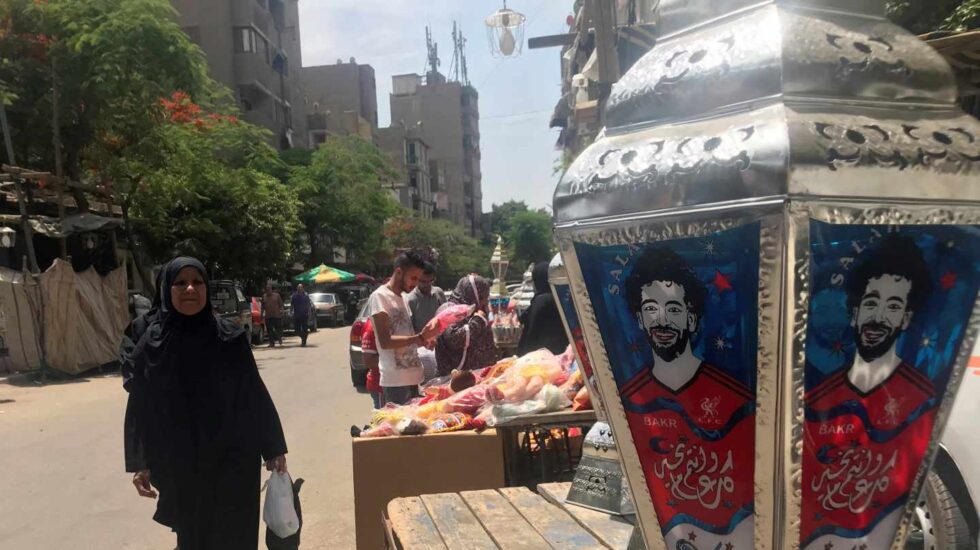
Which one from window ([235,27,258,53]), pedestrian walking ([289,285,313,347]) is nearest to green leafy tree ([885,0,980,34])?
pedestrian walking ([289,285,313,347])

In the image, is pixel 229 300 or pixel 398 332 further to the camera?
pixel 229 300

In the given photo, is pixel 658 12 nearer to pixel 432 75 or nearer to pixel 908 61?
pixel 908 61

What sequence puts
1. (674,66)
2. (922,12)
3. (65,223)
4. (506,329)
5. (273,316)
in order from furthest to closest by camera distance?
(273,316), (65,223), (922,12), (506,329), (674,66)

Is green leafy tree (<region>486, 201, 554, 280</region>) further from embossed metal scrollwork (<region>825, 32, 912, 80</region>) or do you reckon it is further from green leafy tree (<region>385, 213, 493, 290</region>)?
embossed metal scrollwork (<region>825, 32, 912, 80</region>)

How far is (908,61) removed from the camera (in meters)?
1.25

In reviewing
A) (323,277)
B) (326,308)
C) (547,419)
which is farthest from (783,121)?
(323,277)

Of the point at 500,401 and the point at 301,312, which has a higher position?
the point at 500,401

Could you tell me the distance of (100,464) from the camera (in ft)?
22.1

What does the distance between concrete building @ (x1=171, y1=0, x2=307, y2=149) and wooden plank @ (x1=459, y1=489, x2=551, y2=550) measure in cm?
3343

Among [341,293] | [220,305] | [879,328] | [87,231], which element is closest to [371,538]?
[879,328]

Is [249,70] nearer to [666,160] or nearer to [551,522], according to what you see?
[551,522]

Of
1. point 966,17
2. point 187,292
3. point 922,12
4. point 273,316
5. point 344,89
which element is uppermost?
point 344,89

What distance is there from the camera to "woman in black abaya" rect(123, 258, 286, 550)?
305cm

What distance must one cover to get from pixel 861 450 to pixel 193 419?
8.72 ft
